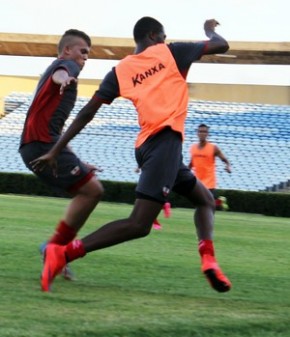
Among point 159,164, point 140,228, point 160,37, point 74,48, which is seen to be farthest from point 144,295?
point 74,48

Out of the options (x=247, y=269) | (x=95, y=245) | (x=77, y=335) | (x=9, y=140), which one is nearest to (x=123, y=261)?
(x=247, y=269)

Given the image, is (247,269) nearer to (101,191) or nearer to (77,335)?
(101,191)

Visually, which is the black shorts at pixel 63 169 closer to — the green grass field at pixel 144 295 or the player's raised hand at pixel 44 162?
the player's raised hand at pixel 44 162

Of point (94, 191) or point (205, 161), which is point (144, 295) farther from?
point (205, 161)

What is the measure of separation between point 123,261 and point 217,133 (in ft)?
107

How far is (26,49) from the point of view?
3956cm

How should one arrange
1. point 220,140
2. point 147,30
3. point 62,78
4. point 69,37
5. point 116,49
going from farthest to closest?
point 220,140 → point 116,49 → point 69,37 → point 62,78 → point 147,30

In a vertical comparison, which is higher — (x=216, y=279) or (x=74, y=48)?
(x=74, y=48)

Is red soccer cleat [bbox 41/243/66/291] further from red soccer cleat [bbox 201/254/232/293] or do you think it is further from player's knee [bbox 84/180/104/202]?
red soccer cleat [bbox 201/254/232/293]

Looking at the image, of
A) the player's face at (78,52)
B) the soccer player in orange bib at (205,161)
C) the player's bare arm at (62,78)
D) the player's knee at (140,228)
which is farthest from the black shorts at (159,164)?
the soccer player in orange bib at (205,161)

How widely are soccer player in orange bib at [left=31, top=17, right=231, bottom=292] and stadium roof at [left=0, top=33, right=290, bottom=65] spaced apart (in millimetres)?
29593

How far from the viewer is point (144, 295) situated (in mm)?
6590

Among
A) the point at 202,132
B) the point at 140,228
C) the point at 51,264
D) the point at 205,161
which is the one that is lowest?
the point at 205,161

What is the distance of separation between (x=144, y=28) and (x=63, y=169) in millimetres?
1257
